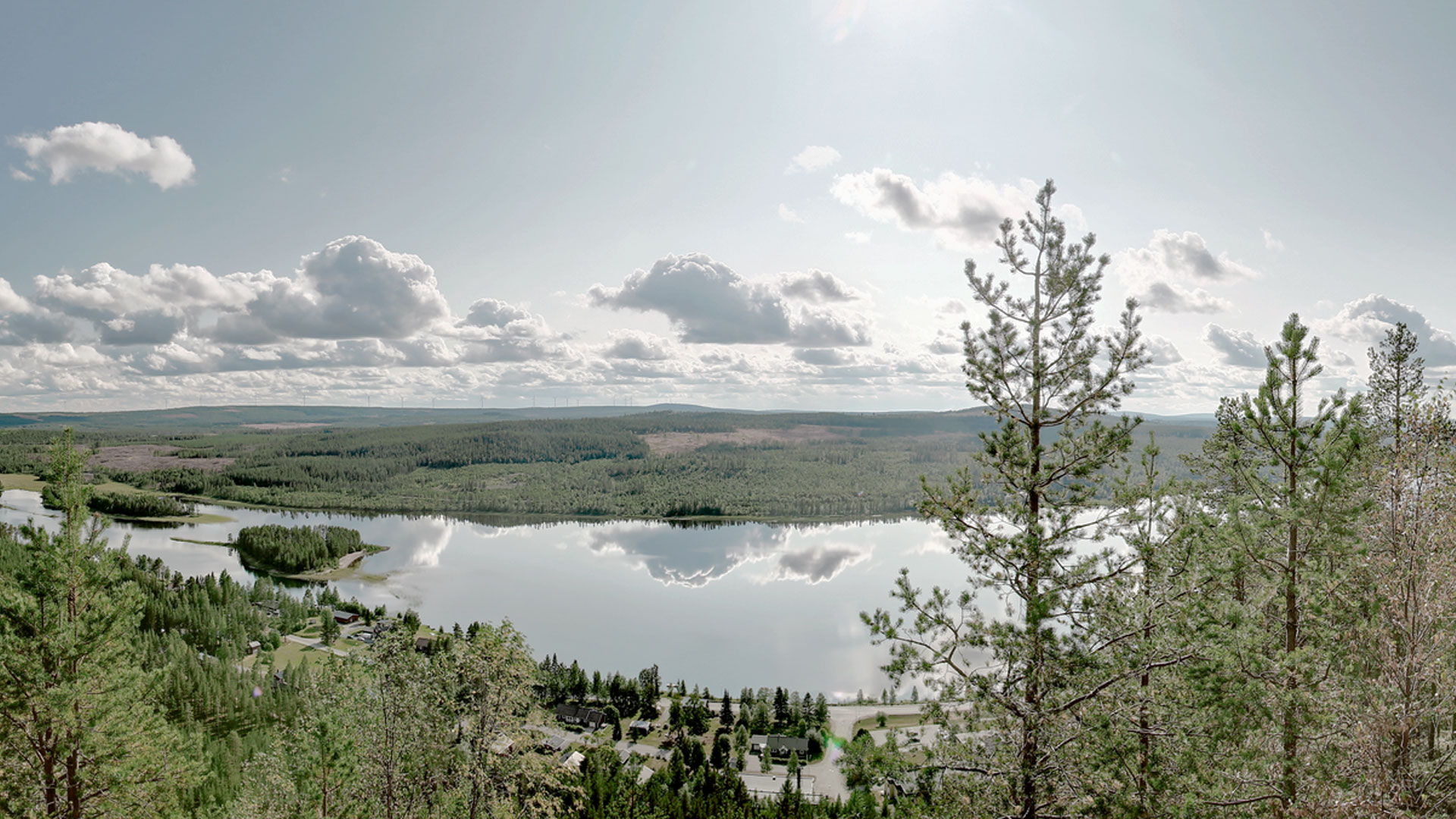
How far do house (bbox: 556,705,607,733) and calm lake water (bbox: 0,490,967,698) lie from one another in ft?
25.2

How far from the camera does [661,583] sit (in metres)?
68.8

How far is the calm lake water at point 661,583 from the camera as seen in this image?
158 ft

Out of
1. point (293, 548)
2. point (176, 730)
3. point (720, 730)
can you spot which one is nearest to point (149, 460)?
point (293, 548)

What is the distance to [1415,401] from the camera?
748 cm

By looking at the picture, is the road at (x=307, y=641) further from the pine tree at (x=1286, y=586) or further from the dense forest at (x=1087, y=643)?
the pine tree at (x=1286, y=586)

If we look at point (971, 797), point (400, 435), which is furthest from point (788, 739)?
point (400, 435)

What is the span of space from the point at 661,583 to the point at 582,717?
31.2 m

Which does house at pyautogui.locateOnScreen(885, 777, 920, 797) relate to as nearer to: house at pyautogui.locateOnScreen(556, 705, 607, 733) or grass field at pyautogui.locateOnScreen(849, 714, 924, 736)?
grass field at pyautogui.locateOnScreen(849, 714, 924, 736)

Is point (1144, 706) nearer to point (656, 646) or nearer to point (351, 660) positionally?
point (351, 660)

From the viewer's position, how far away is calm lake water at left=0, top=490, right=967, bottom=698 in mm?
48281

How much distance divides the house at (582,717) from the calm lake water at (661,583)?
7689 mm

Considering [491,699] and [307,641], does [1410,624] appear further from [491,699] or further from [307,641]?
[307,641]

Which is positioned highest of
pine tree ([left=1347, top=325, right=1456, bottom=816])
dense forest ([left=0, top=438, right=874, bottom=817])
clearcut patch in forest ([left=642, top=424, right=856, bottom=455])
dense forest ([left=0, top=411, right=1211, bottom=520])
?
pine tree ([left=1347, top=325, right=1456, bottom=816])

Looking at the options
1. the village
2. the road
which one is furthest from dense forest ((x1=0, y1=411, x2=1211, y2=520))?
the village
